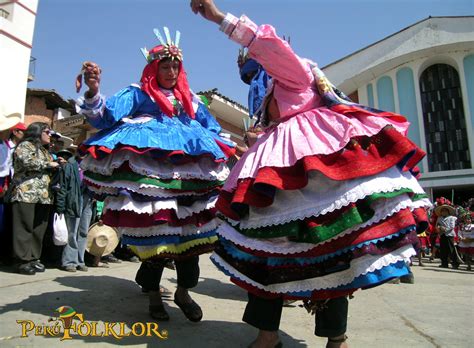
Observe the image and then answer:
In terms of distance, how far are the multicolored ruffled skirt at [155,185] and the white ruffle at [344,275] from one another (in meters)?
0.76

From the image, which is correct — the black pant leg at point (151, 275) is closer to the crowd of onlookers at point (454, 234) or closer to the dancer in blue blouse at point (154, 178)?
the dancer in blue blouse at point (154, 178)

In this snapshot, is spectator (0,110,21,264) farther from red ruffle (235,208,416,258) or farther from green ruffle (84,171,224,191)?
red ruffle (235,208,416,258)

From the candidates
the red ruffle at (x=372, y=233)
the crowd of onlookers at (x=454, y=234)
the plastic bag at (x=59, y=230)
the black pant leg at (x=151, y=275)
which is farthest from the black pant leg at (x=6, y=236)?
the crowd of onlookers at (x=454, y=234)

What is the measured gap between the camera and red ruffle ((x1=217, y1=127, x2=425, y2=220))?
4.89 feet

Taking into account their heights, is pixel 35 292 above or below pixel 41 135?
below

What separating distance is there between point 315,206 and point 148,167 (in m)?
1.18

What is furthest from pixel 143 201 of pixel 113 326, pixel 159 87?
pixel 159 87

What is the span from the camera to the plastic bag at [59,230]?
169 inches

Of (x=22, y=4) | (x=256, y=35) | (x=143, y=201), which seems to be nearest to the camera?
(x=256, y=35)

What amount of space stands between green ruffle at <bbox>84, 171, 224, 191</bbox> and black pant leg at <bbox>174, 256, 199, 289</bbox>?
1.64ft

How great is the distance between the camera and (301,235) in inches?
59.5

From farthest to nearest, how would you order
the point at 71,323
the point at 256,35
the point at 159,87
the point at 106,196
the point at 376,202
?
the point at 159,87 → the point at 106,196 → the point at 71,323 → the point at 256,35 → the point at 376,202

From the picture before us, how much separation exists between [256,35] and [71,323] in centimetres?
187

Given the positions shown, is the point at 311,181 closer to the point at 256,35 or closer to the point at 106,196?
the point at 256,35
